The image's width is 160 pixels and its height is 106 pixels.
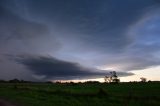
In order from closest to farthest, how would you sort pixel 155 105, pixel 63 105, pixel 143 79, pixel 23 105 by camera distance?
pixel 23 105
pixel 63 105
pixel 155 105
pixel 143 79

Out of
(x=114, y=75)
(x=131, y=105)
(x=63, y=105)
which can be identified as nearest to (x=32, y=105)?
(x=63, y=105)

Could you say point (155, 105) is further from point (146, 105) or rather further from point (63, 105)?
point (63, 105)

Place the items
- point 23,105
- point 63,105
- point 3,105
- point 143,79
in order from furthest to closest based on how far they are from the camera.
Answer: point 143,79, point 63,105, point 23,105, point 3,105

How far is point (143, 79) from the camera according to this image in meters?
175

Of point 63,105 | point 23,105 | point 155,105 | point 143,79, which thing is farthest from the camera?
point 143,79

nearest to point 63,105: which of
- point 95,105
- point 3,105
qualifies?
point 95,105

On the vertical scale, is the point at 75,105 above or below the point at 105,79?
below

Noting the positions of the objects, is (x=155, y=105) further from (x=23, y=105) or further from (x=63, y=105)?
(x=23, y=105)

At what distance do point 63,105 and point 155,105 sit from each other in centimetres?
952

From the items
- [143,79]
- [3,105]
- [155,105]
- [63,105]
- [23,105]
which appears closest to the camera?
[3,105]

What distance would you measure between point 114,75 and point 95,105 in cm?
14763

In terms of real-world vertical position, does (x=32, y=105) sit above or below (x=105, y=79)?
below

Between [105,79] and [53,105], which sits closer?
[53,105]

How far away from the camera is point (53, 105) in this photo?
29875 millimetres
